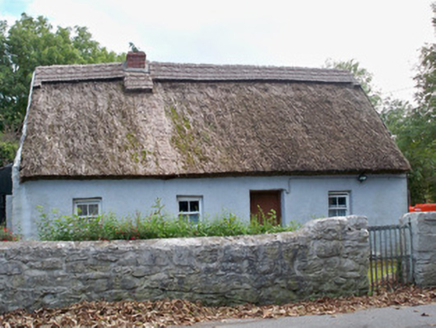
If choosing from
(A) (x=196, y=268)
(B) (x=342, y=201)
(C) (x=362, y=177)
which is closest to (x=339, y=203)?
(B) (x=342, y=201)

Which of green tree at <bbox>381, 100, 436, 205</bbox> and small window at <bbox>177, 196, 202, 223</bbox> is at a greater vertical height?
green tree at <bbox>381, 100, 436, 205</bbox>

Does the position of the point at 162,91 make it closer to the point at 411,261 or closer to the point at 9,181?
the point at 9,181

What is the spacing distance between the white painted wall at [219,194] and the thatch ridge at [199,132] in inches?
16.1

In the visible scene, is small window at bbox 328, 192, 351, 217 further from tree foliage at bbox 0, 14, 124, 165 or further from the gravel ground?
tree foliage at bbox 0, 14, 124, 165

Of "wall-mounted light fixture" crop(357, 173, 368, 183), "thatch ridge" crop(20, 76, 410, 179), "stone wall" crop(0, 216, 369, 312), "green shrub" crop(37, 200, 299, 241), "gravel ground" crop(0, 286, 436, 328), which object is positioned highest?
"thatch ridge" crop(20, 76, 410, 179)

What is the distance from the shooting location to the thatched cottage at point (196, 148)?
12.2 meters

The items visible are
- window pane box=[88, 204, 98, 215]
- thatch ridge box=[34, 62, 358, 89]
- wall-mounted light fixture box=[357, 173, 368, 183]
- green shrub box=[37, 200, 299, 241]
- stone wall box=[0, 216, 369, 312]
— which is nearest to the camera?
stone wall box=[0, 216, 369, 312]

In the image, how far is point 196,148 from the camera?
13305 mm

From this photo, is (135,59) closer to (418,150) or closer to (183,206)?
(183,206)

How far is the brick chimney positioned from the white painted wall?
4.78 metres

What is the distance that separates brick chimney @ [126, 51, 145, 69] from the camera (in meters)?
15.6

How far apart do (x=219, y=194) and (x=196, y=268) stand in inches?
223

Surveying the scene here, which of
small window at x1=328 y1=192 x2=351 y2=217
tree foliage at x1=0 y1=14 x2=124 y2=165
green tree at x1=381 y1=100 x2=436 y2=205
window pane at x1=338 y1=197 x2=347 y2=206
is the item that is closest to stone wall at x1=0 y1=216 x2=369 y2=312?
small window at x1=328 y1=192 x2=351 y2=217

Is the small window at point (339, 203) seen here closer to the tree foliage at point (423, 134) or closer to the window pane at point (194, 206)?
the window pane at point (194, 206)
